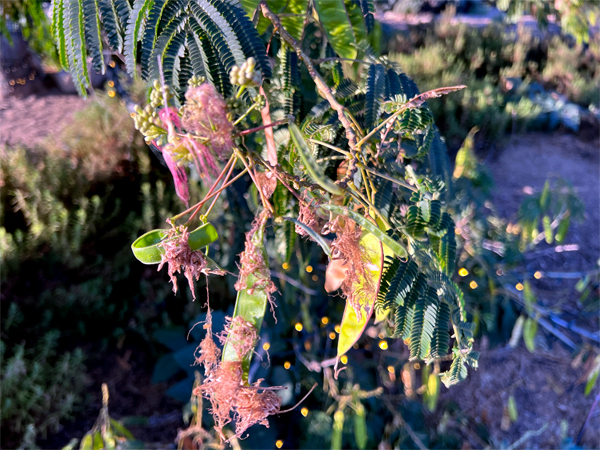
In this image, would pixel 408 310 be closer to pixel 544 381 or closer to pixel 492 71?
pixel 544 381

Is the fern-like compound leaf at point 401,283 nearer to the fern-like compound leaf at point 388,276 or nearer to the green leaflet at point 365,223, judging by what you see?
the fern-like compound leaf at point 388,276

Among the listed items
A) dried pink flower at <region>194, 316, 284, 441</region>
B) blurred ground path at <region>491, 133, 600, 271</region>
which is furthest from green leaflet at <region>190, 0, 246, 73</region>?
blurred ground path at <region>491, 133, 600, 271</region>

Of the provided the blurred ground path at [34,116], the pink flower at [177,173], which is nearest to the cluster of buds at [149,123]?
the pink flower at [177,173]

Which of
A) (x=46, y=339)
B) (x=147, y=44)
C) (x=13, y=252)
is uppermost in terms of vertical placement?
(x=147, y=44)

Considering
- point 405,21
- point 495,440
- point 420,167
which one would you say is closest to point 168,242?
point 420,167

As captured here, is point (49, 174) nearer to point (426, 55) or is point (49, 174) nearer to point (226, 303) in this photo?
point (226, 303)

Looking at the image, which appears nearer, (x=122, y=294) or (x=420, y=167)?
(x=420, y=167)
